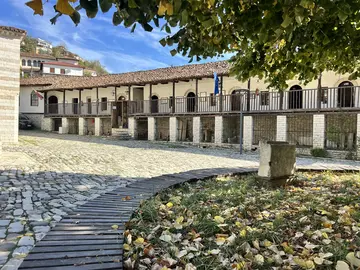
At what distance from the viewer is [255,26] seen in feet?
10.0

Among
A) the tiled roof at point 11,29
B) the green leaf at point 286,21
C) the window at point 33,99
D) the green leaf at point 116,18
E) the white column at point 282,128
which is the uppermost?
the tiled roof at point 11,29

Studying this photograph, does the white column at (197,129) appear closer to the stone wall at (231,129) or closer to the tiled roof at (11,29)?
the stone wall at (231,129)

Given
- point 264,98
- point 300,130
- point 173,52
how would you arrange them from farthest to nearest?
1. point 300,130
2. point 264,98
3. point 173,52

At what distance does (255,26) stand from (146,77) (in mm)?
20218

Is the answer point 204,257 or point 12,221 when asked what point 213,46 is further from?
point 12,221

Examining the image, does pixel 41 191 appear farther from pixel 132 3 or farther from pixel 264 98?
pixel 264 98

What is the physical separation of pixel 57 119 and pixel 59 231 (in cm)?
3005

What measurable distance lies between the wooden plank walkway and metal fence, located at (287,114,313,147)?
15998 millimetres

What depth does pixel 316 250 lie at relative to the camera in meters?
2.30

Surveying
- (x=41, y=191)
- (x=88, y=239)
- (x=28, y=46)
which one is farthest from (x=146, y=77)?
(x=28, y=46)

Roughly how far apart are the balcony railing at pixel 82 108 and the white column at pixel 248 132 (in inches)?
477

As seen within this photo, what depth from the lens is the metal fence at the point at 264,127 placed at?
61.9 feet

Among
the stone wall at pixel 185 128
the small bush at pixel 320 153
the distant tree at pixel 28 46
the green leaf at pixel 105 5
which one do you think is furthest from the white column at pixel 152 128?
the distant tree at pixel 28 46

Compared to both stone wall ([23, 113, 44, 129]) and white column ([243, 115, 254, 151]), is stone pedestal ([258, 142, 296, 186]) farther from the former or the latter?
stone wall ([23, 113, 44, 129])
